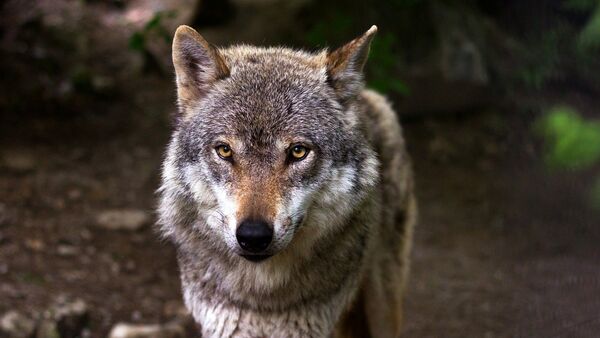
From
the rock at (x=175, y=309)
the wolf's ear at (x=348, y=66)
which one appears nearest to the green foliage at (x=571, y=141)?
the wolf's ear at (x=348, y=66)

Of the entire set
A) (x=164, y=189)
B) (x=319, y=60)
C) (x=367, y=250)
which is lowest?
(x=367, y=250)

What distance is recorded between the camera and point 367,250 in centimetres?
461

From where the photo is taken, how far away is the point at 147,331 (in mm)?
5781

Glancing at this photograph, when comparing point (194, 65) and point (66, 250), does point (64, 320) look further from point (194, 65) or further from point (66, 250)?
point (194, 65)

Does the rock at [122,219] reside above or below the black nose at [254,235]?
below

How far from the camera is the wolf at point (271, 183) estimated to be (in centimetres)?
377

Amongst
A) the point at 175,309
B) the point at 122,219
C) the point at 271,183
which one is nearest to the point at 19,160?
the point at 122,219

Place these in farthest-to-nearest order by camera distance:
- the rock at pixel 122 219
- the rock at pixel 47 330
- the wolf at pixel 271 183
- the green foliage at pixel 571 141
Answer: the rock at pixel 122 219
the rock at pixel 47 330
the wolf at pixel 271 183
the green foliage at pixel 571 141

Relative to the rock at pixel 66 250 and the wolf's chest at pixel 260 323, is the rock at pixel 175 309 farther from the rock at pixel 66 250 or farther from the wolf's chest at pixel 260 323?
the wolf's chest at pixel 260 323

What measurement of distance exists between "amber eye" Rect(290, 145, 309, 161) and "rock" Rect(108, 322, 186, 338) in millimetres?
2597

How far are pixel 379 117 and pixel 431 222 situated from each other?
370 cm

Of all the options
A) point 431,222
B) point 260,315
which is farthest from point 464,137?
point 260,315

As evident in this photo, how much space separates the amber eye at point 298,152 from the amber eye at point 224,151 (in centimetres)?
32

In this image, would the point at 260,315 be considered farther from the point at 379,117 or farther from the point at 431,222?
the point at 431,222
